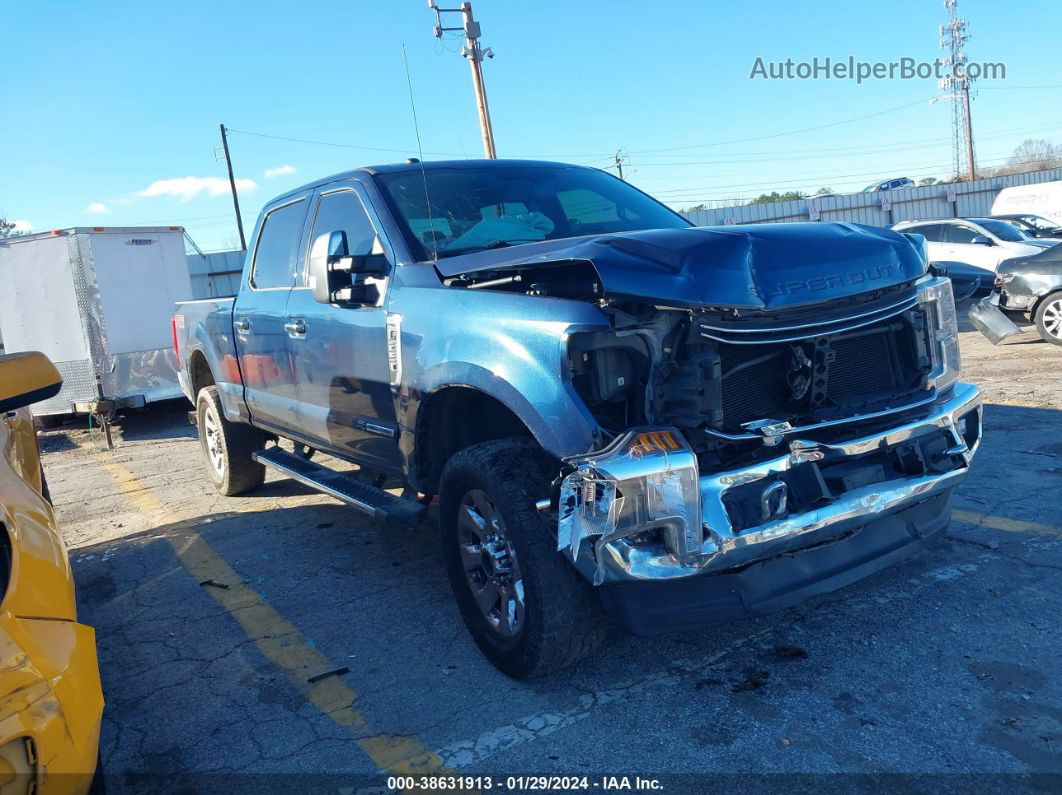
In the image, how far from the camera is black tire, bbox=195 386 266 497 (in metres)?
6.64

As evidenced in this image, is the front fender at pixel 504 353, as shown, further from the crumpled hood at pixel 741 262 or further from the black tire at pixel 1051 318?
the black tire at pixel 1051 318

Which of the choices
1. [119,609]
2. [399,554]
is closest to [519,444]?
[399,554]

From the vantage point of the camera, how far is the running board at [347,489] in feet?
13.0

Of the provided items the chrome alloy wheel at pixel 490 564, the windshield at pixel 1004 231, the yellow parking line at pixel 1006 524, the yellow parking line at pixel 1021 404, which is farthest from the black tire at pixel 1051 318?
the chrome alloy wheel at pixel 490 564

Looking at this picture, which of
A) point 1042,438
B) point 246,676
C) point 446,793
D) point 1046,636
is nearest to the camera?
point 446,793

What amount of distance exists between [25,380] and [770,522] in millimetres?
2375

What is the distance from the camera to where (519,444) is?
3293mm

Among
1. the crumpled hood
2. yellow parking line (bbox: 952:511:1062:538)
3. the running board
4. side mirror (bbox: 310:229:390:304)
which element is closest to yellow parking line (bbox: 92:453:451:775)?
the running board

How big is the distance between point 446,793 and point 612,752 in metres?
0.55

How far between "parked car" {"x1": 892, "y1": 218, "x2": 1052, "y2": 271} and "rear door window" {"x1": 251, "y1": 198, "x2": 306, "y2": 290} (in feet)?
39.8

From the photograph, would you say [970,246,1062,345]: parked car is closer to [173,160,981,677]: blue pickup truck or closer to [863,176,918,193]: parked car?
[173,160,981,677]: blue pickup truck

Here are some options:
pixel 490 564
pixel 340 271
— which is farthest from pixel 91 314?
pixel 490 564

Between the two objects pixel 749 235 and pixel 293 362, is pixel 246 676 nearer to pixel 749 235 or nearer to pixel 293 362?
pixel 293 362

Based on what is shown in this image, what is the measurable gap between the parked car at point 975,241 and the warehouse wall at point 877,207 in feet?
45.1
